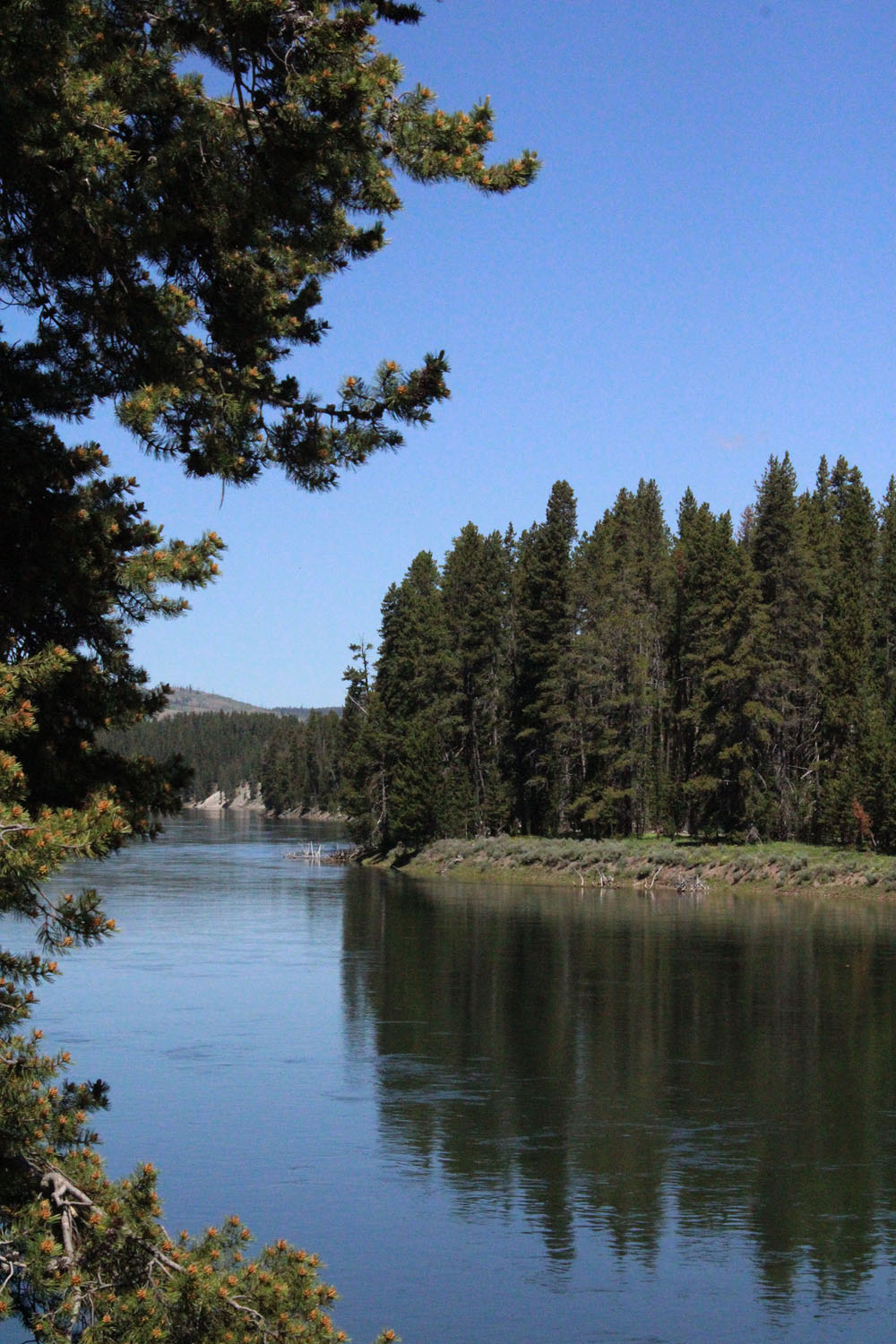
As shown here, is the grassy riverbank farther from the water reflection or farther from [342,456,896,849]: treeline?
the water reflection

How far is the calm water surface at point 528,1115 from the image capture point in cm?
1574

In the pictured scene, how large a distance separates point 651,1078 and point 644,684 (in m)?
45.5

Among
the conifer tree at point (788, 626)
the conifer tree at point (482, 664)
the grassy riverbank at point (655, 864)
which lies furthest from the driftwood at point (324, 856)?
the conifer tree at point (788, 626)

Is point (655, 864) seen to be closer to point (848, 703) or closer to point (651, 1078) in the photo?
point (848, 703)

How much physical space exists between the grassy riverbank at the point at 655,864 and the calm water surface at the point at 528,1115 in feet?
48.5

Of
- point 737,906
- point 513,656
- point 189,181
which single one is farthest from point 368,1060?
point 513,656

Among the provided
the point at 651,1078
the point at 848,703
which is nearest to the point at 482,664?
the point at 848,703

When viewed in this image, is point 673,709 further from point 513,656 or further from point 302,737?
point 302,737

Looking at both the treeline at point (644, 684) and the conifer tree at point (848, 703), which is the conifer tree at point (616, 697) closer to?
the treeline at point (644, 684)

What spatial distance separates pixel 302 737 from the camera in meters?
144

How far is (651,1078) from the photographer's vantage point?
81.5 ft

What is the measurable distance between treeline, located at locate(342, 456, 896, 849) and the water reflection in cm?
2056

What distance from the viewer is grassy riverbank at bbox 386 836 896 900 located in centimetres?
5700

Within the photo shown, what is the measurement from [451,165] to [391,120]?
0.57 meters
